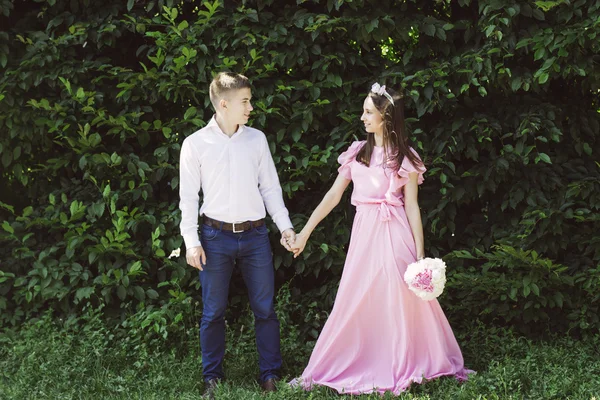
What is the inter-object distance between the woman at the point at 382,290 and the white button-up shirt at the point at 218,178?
442 mm

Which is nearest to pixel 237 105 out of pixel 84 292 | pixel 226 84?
pixel 226 84

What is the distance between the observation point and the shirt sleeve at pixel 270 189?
4.70 m

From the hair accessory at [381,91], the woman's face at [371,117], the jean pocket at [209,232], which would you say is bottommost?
the jean pocket at [209,232]

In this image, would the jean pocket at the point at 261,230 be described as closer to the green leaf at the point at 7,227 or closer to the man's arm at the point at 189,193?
the man's arm at the point at 189,193

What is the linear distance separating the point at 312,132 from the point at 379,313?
1.47 meters

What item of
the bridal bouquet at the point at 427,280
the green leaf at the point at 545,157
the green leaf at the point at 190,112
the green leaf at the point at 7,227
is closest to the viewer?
the bridal bouquet at the point at 427,280

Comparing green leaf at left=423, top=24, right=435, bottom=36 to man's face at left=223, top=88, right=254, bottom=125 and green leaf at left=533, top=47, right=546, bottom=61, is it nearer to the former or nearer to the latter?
green leaf at left=533, top=47, right=546, bottom=61

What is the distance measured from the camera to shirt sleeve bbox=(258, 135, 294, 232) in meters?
4.70

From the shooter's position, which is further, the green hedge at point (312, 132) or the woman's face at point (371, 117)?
the green hedge at point (312, 132)

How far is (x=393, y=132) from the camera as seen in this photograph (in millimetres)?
4629

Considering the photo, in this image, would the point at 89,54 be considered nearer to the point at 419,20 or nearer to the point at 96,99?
the point at 96,99

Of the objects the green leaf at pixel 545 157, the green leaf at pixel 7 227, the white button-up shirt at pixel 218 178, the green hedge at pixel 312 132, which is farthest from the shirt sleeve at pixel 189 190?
the green leaf at pixel 545 157

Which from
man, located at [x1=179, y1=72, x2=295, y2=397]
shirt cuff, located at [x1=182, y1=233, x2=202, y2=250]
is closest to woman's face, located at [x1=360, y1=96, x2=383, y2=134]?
man, located at [x1=179, y1=72, x2=295, y2=397]

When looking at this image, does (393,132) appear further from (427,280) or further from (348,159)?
(427,280)
